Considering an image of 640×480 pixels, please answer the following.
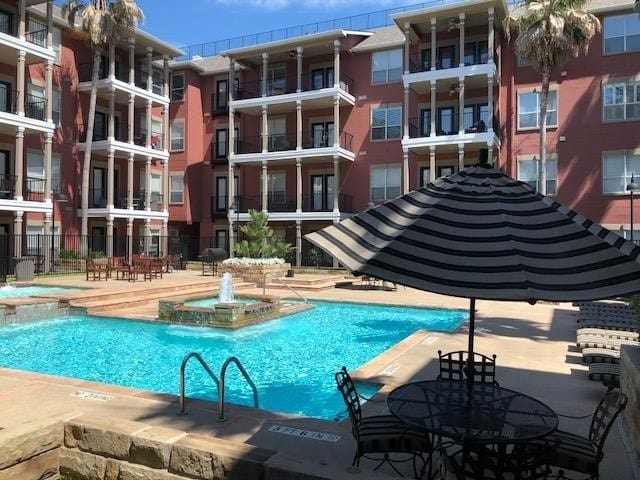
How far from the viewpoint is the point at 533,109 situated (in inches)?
1086

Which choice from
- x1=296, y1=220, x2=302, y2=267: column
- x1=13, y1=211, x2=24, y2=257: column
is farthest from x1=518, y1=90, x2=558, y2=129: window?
x1=13, y1=211, x2=24, y2=257: column

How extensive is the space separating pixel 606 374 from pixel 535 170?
74.8 ft

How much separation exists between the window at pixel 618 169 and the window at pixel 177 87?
25.6 metres

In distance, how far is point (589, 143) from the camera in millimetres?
26281

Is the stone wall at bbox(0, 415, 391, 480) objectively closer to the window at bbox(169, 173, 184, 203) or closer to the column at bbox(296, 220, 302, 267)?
the column at bbox(296, 220, 302, 267)

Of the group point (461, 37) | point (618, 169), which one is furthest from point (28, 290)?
point (618, 169)

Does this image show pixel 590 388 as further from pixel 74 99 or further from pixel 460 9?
pixel 74 99

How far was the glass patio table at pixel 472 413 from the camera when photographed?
12.1 ft

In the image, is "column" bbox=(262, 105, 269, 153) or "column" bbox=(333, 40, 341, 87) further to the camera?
"column" bbox=(262, 105, 269, 153)

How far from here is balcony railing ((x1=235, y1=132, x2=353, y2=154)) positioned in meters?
32.0

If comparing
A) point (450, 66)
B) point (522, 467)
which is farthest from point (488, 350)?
point (450, 66)

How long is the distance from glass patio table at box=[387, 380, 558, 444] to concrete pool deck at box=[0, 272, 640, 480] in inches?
29.5

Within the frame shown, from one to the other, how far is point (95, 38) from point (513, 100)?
851 inches

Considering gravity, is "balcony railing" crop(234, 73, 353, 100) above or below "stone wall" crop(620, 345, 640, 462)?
above
